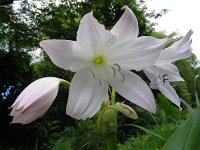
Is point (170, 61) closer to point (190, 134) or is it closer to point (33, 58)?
point (190, 134)

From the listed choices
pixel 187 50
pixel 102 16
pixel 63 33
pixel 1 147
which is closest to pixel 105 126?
pixel 187 50

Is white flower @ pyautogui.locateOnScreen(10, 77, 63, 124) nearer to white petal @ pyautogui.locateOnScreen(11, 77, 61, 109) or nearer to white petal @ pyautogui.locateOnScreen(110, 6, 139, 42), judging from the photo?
white petal @ pyautogui.locateOnScreen(11, 77, 61, 109)

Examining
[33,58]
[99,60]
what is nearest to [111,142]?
[99,60]

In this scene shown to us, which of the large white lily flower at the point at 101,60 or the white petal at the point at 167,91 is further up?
the large white lily flower at the point at 101,60

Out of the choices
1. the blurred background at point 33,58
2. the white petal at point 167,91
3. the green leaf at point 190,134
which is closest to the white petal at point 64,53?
the white petal at point 167,91

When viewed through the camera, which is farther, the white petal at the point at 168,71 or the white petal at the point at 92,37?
the white petal at the point at 168,71

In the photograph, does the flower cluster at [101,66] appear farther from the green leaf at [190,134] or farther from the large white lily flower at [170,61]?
the green leaf at [190,134]

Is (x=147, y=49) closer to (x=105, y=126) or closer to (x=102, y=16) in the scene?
(x=105, y=126)

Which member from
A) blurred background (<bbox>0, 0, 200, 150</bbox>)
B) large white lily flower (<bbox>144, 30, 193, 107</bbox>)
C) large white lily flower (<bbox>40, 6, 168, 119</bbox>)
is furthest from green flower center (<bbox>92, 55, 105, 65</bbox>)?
blurred background (<bbox>0, 0, 200, 150</bbox>)
